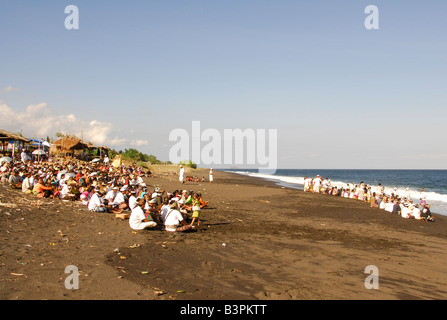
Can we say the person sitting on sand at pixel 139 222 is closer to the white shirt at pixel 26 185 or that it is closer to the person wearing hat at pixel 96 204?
the person wearing hat at pixel 96 204

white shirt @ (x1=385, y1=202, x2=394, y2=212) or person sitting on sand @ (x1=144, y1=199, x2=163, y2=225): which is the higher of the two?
person sitting on sand @ (x1=144, y1=199, x2=163, y2=225)

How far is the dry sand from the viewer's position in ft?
21.0

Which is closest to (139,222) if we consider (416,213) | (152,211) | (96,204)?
(152,211)

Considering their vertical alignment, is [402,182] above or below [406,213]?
below

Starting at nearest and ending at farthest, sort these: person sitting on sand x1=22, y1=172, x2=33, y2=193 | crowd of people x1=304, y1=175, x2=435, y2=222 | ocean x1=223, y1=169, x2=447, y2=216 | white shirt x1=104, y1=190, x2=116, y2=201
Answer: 1. white shirt x1=104, y1=190, x2=116, y2=201
2. person sitting on sand x1=22, y1=172, x2=33, y2=193
3. crowd of people x1=304, y1=175, x2=435, y2=222
4. ocean x1=223, y1=169, x2=447, y2=216

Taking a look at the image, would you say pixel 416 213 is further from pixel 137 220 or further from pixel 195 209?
pixel 137 220

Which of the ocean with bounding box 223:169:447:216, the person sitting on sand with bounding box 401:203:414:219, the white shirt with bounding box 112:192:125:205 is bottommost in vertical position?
the ocean with bounding box 223:169:447:216

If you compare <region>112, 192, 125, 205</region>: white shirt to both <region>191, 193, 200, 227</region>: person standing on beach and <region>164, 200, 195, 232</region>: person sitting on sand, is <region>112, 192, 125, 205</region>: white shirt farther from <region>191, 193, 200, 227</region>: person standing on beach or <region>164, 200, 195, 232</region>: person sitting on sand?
<region>164, 200, 195, 232</region>: person sitting on sand

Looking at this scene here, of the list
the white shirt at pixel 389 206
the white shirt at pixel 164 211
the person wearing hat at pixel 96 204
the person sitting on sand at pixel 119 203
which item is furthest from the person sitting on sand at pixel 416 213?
the person wearing hat at pixel 96 204

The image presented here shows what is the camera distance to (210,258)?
8.66 meters

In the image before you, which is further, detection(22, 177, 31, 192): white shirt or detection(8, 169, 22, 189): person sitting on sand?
detection(8, 169, 22, 189): person sitting on sand

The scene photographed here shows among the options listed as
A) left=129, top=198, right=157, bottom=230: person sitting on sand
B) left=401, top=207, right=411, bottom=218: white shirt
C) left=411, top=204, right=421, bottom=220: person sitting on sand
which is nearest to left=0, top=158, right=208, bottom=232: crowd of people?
left=129, top=198, right=157, bottom=230: person sitting on sand

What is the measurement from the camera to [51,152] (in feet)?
111
